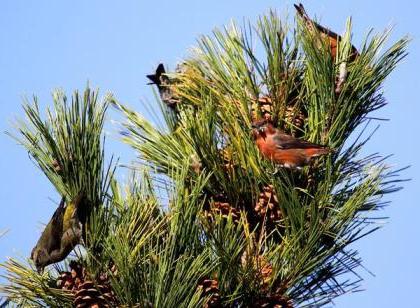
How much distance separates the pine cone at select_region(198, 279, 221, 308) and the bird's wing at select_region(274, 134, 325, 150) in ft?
1.89

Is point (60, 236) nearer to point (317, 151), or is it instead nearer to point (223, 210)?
point (223, 210)

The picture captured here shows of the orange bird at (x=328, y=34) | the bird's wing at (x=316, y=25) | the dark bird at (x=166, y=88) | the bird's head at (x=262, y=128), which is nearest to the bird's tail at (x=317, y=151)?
the bird's head at (x=262, y=128)

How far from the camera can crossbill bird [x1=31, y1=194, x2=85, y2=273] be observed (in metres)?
2.79

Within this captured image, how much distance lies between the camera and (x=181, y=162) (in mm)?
3180

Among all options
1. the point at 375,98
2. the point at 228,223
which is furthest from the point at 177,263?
the point at 375,98

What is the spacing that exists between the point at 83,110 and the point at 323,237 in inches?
40.4

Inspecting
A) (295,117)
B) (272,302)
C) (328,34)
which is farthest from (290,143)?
(328,34)

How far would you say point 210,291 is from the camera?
2727mm

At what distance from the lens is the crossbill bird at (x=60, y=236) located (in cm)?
279

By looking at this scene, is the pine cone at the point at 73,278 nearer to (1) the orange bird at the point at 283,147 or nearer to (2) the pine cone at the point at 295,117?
(1) the orange bird at the point at 283,147

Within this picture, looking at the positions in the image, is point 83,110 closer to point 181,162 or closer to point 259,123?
point 181,162

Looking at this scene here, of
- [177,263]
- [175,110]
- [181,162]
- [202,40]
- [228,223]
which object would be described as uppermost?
[202,40]

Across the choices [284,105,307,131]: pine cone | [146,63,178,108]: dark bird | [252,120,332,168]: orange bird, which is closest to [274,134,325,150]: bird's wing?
[252,120,332,168]: orange bird

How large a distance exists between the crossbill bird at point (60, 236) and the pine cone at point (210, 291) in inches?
19.0
